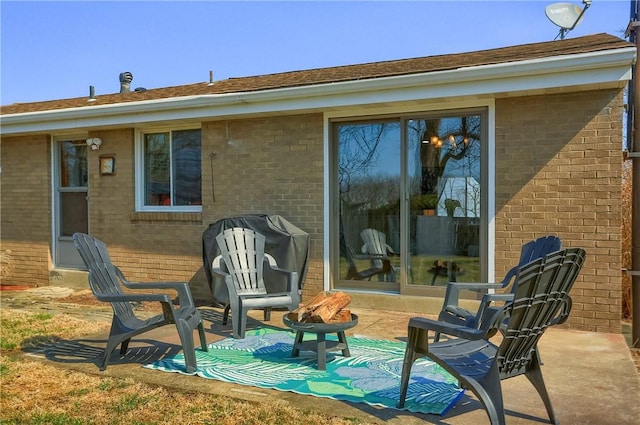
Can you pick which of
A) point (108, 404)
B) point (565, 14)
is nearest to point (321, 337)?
point (108, 404)

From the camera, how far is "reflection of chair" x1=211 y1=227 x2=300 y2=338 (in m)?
5.56

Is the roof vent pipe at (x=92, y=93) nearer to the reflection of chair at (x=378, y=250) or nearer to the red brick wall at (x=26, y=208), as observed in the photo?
the red brick wall at (x=26, y=208)

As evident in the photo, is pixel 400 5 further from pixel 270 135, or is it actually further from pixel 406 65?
pixel 270 135

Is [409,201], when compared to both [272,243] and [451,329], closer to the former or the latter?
[272,243]

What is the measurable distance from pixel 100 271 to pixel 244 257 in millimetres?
1852

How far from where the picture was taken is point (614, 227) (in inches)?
227

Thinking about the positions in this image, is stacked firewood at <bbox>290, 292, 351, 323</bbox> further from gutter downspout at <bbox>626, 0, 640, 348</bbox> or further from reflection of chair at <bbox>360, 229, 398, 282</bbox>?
gutter downspout at <bbox>626, 0, 640, 348</bbox>

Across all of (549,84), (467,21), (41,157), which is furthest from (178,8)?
(549,84)

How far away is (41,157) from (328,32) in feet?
21.0

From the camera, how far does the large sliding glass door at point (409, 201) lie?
6594mm

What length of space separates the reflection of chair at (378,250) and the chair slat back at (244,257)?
151 cm

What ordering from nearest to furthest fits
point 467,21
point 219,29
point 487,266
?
point 487,266 → point 467,21 → point 219,29

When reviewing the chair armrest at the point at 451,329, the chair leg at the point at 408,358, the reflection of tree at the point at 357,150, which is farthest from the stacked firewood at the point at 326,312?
the reflection of tree at the point at 357,150

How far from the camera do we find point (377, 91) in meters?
6.49
